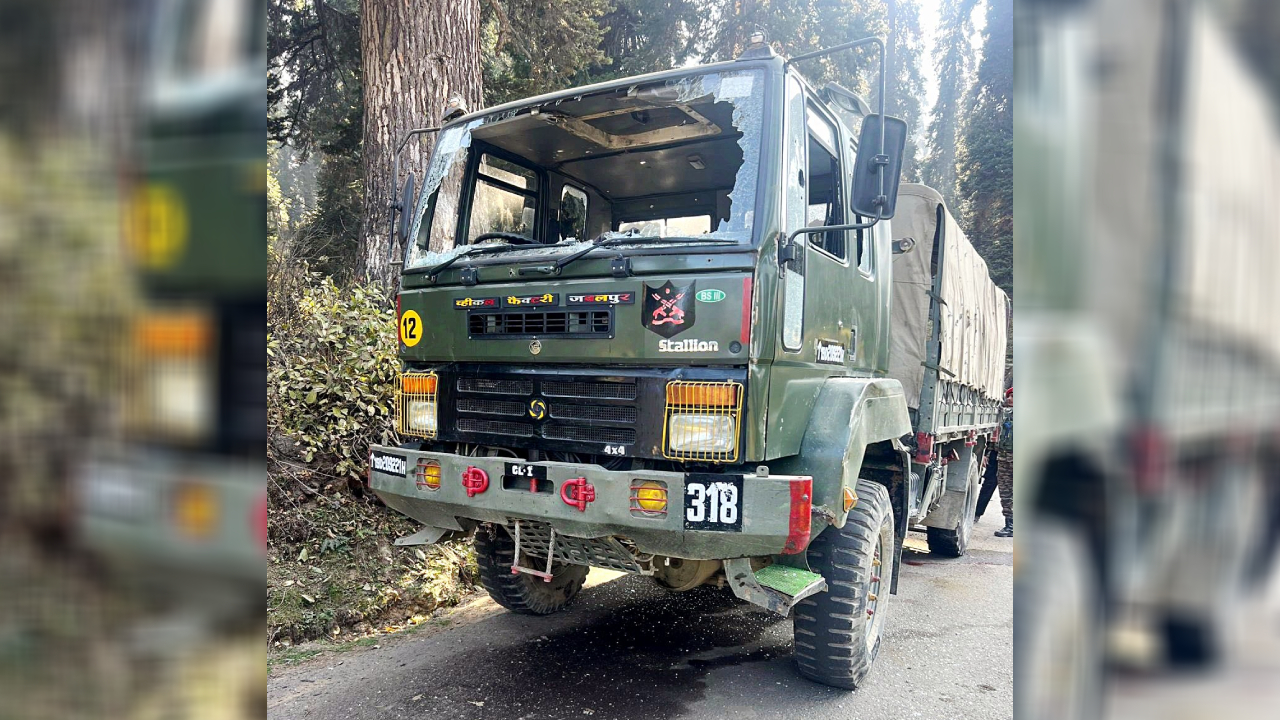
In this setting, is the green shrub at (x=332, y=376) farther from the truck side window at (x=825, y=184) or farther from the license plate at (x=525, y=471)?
the truck side window at (x=825, y=184)

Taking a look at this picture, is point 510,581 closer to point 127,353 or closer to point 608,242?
point 608,242

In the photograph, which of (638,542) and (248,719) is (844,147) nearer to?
(638,542)

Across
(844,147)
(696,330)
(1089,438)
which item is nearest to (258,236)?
(1089,438)

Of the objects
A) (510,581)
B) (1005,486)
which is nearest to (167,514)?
(510,581)

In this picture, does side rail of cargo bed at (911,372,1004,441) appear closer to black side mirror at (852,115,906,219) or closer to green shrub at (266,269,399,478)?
black side mirror at (852,115,906,219)

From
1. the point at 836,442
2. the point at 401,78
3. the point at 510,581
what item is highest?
the point at 401,78

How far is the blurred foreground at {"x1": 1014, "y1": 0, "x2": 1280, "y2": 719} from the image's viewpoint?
1.35ft

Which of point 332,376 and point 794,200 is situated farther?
point 332,376

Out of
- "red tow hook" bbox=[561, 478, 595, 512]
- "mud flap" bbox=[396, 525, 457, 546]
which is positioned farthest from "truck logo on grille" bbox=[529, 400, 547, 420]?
"mud flap" bbox=[396, 525, 457, 546]

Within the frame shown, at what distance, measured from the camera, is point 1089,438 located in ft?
1.44

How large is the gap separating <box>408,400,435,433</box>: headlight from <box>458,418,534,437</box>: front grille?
0.18 m

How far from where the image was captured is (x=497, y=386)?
12.1 ft

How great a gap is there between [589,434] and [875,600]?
1912 mm

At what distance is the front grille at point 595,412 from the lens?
10.8 ft
